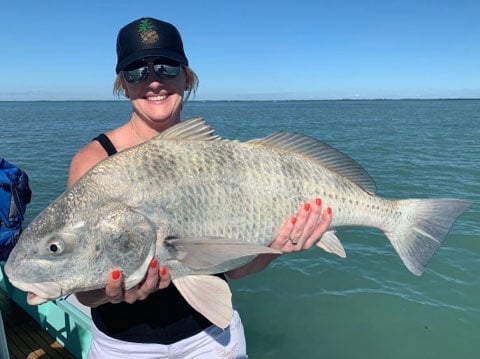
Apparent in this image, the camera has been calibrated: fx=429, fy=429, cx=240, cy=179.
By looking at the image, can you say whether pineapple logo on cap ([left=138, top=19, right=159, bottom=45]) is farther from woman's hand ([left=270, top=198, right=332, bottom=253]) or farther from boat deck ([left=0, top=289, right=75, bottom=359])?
boat deck ([left=0, top=289, right=75, bottom=359])

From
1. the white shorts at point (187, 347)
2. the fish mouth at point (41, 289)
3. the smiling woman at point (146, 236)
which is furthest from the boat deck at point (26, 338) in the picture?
the fish mouth at point (41, 289)

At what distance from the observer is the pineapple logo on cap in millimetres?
2844

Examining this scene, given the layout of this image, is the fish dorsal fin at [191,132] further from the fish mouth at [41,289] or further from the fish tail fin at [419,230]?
the fish tail fin at [419,230]

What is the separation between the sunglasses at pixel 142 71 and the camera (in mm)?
2883

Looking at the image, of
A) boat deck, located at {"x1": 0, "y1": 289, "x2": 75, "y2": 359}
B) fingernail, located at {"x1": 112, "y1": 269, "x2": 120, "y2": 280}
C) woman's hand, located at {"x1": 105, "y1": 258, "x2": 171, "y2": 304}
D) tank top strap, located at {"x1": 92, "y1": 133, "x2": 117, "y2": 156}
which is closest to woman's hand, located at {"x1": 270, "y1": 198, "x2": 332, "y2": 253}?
woman's hand, located at {"x1": 105, "y1": 258, "x2": 171, "y2": 304}

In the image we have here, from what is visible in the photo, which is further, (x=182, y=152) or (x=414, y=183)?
(x=414, y=183)

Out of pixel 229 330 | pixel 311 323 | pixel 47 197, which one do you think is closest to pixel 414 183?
pixel 311 323

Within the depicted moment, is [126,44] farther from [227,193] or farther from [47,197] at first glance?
[47,197]

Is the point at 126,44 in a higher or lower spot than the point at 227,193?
higher

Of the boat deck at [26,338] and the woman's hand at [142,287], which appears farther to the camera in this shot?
the boat deck at [26,338]

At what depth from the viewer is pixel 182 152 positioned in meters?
2.79

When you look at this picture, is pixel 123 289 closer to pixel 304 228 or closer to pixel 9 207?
pixel 304 228

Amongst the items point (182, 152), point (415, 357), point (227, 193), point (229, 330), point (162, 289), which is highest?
point (182, 152)

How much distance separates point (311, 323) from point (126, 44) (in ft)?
Answer: 23.5
